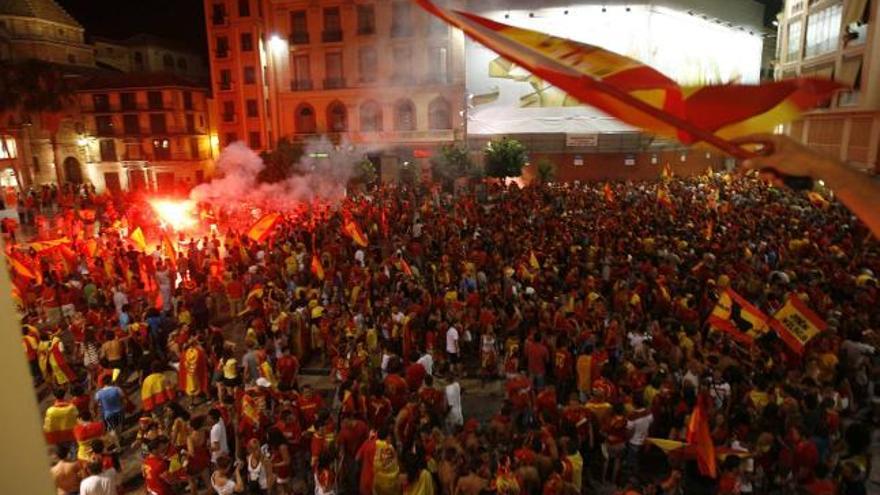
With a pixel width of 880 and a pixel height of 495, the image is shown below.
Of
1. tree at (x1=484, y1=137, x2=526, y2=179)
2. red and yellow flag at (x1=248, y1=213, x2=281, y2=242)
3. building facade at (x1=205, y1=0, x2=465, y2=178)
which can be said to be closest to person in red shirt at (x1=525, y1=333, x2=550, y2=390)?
red and yellow flag at (x1=248, y1=213, x2=281, y2=242)

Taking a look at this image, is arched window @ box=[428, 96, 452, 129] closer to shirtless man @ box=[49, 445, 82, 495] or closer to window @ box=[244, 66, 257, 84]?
window @ box=[244, 66, 257, 84]

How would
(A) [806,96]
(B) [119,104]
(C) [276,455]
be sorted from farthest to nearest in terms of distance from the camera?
(B) [119,104]
(C) [276,455]
(A) [806,96]

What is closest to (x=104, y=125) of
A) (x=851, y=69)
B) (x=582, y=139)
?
(x=582, y=139)

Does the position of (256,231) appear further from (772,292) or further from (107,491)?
(772,292)

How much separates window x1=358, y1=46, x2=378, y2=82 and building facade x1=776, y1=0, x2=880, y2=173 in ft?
85.2

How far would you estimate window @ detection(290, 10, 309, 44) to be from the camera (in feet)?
140

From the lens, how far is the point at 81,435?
729cm

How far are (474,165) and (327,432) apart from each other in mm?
31138

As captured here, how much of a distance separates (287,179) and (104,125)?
2095 cm

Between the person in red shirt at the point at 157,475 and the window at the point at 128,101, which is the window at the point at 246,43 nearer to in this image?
the window at the point at 128,101

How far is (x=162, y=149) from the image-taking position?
47062 millimetres

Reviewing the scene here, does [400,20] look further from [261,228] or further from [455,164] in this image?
[261,228]

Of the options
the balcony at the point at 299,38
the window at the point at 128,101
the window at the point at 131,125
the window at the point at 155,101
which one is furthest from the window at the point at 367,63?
the window at the point at 131,125

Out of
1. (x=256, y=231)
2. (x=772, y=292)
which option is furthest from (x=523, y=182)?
(x=772, y=292)
